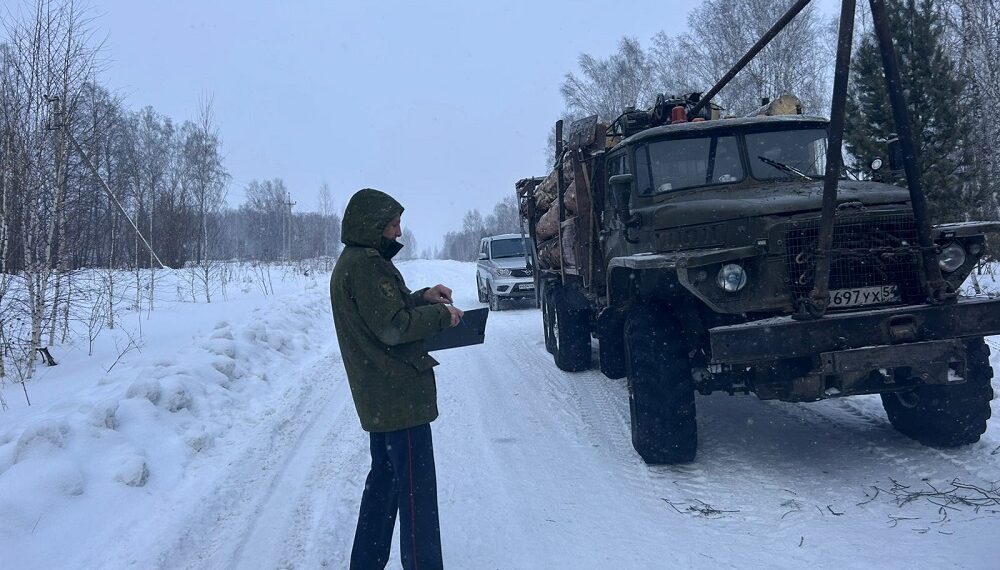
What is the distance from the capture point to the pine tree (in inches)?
602

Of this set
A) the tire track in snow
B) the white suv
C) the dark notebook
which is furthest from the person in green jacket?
the white suv

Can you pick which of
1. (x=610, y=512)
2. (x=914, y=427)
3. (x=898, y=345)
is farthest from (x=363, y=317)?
(x=914, y=427)

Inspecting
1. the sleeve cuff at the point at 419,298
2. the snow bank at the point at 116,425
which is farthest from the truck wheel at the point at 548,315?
the sleeve cuff at the point at 419,298

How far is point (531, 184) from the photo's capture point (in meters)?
10.1

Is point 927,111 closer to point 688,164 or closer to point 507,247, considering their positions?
point 507,247

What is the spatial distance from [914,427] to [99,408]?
6167 millimetres

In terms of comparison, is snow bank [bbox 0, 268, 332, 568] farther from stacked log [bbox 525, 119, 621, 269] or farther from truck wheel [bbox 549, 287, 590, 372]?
stacked log [bbox 525, 119, 621, 269]

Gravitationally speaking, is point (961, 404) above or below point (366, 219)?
below

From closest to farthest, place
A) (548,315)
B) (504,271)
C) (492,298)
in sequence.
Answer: (548,315)
(504,271)
(492,298)

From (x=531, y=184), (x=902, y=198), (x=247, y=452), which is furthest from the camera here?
(x=531, y=184)

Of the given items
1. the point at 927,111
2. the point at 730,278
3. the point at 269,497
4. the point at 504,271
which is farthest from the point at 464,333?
the point at 927,111

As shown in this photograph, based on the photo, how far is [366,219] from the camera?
110 inches

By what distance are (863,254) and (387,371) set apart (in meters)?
3.10

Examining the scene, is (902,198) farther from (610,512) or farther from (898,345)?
(610,512)
